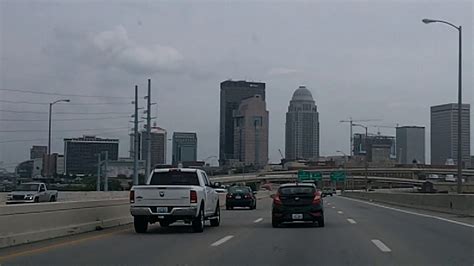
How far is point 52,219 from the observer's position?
1958 cm

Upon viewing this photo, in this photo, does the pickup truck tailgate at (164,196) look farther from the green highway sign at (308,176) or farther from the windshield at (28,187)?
the green highway sign at (308,176)

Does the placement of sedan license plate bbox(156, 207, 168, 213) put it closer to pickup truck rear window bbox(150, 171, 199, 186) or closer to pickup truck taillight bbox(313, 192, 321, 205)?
pickup truck rear window bbox(150, 171, 199, 186)

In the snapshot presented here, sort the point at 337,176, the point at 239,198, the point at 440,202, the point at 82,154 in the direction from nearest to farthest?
the point at 440,202 < the point at 239,198 < the point at 82,154 < the point at 337,176

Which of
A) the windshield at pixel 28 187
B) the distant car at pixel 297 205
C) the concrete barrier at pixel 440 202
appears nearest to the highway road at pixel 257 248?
the distant car at pixel 297 205

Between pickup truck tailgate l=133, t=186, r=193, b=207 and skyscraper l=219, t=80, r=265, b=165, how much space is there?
133 metres

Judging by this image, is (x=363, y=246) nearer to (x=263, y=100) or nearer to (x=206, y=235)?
(x=206, y=235)

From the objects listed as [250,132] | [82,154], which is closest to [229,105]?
[250,132]

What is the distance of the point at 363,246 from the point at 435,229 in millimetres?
6998

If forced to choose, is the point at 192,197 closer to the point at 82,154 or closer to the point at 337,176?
the point at 82,154

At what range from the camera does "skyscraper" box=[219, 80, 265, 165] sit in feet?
541

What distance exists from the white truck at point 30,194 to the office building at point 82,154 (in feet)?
74.9

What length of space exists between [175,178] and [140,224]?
7.25ft

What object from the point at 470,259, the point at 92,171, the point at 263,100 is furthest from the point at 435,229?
the point at 263,100

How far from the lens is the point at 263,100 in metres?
170
